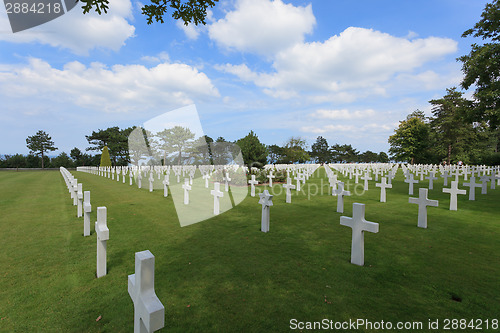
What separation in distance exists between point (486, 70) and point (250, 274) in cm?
1519

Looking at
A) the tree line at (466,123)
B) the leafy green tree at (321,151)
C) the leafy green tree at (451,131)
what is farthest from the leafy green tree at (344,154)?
the leafy green tree at (451,131)

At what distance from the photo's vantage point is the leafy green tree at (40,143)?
61.8m

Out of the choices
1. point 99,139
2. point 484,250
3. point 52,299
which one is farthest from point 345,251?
point 99,139

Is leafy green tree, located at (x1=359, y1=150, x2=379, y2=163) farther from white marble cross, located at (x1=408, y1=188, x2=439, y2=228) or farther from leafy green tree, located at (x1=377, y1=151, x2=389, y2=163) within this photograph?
white marble cross, located at (x1=408, y1=188, x2=439, y2=228)

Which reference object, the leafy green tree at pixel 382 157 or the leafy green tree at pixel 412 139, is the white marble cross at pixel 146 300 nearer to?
the leafy green tree at pixel 412 139

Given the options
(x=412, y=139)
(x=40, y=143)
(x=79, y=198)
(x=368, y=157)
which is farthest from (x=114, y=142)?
(x=368, y=157)

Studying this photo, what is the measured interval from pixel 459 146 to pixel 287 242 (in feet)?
173

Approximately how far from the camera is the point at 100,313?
279cm

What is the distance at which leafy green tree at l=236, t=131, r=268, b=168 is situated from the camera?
23.1 metres

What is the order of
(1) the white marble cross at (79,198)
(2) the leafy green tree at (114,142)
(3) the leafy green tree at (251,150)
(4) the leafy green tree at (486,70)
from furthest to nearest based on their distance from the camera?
(2) the leafy green tree at (114,142)
(3) the leafy green tree at (251,150)
(4) the leafy green tree at (486,70)
(1) the white marble cross at (79,198)

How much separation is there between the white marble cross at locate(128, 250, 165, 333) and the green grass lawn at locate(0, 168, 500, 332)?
1.00 meters

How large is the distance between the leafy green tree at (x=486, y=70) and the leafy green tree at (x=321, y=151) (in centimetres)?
8850

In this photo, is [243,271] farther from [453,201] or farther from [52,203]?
[52,203]

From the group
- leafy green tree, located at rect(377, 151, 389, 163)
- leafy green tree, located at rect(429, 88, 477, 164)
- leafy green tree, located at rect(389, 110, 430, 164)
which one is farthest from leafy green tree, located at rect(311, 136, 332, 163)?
leafy green tree, located at rect(429, 88, 477, 164)
